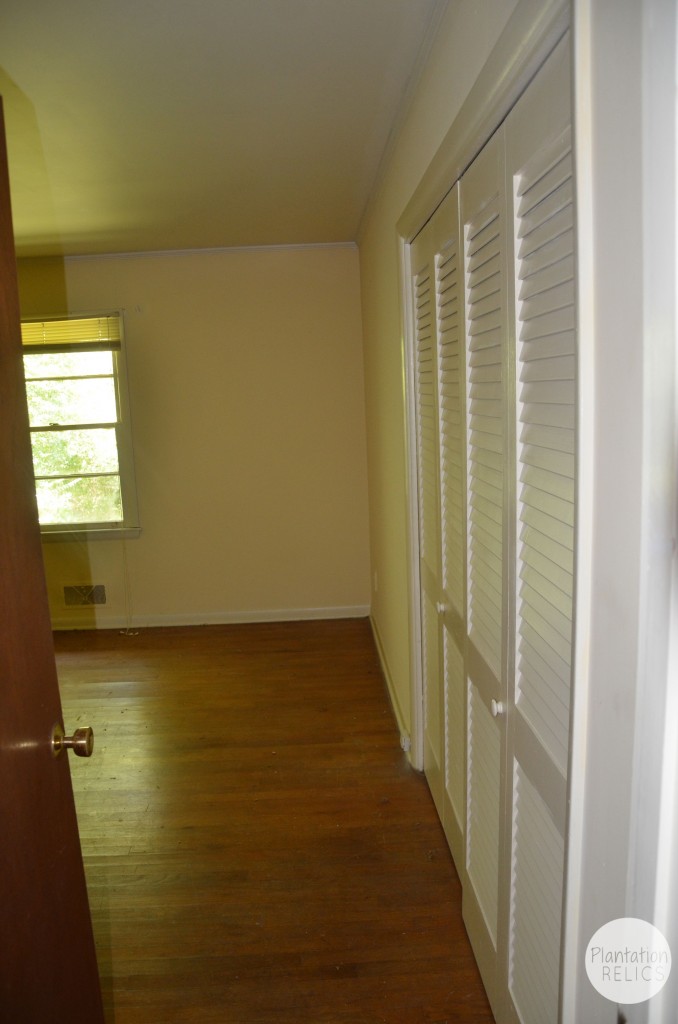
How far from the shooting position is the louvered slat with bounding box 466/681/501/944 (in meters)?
1.60

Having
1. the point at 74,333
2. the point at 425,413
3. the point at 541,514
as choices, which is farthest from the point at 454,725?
the point at 74,333

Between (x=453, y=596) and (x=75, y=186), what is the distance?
2.56 m

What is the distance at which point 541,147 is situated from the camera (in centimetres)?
107

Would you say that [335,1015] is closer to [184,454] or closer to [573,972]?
[573,972]

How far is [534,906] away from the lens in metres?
1.28

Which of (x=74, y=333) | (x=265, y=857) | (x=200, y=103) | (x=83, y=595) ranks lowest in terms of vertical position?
(x=265, y=857)

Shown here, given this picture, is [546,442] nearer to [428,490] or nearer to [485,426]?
[485,426]

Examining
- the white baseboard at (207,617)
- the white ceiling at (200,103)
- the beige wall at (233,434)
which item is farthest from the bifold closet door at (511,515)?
the white baseboard at (207,617)

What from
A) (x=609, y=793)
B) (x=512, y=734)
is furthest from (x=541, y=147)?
(x=512, y=734)

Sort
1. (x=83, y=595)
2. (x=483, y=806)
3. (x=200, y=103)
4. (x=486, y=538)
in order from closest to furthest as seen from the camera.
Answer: (x=486, y=538), (x=483, y=806), (x=200, y=103), (x=83, y=595)

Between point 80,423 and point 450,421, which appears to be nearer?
point 450,421

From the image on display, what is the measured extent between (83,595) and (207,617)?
0.89 metres

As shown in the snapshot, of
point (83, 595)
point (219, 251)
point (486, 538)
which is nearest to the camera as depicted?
point (486, 538)

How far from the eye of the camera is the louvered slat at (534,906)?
3.86 feet
